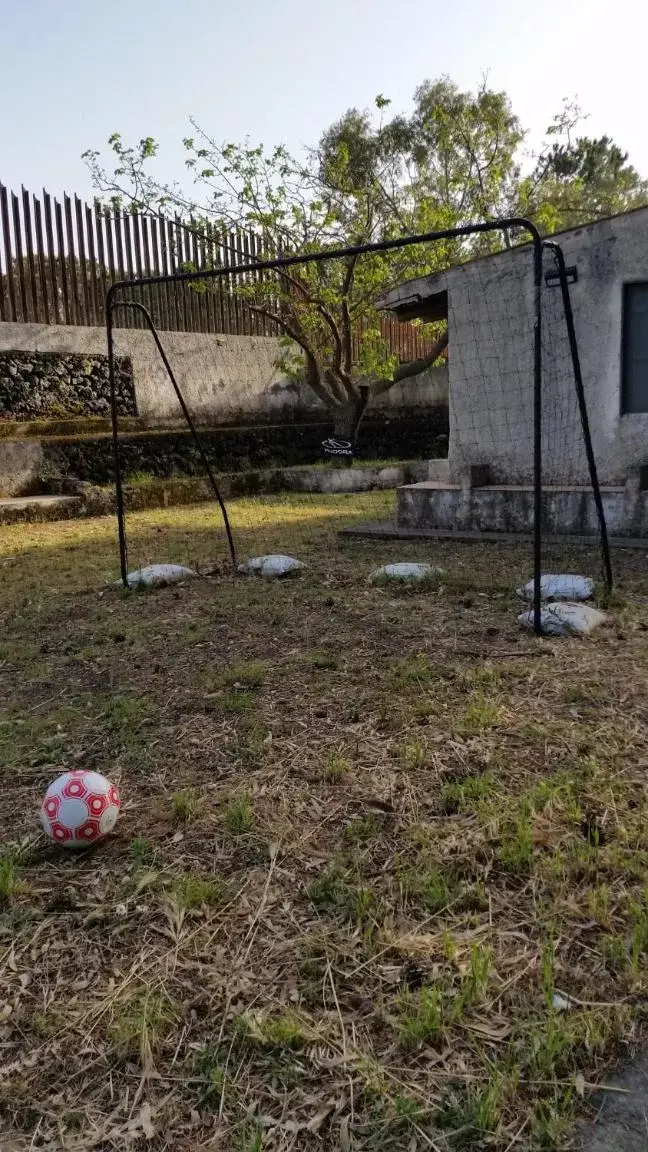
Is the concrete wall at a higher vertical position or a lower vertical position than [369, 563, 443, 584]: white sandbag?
higher

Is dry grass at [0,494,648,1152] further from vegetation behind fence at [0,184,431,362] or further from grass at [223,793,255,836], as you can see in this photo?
vegetation behind fence at [0,184,431,362]

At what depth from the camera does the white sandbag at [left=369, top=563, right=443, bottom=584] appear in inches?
228

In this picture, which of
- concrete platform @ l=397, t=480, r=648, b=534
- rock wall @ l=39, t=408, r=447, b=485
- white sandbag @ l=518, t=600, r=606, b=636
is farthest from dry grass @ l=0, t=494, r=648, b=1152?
rock wall @ l=39, t=408, r=447, b=485

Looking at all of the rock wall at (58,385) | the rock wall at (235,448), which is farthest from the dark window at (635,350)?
the rock wall at (58,385)

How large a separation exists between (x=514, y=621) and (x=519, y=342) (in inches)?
163

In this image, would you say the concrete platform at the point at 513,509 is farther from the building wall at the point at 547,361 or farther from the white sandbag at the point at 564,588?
the white sandbag at the point at 564,588

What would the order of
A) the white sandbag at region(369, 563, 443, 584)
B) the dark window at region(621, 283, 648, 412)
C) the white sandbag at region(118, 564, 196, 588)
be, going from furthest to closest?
the dark window at region(621, 283, 648, 412) < the white sandbag at region(118, 564, 196, 588) < the white sandbag at region(369, 563, 443, 584)

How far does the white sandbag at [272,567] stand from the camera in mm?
6164

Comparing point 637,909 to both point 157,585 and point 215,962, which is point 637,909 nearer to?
point 215,962

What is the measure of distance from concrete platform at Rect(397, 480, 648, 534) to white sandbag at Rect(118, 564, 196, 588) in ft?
9.50

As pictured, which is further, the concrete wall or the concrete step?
the concrete wall

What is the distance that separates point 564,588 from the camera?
16.8 feet

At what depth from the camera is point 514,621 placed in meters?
4.72

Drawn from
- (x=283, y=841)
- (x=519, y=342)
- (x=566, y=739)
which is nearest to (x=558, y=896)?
(x=283, y=841)
